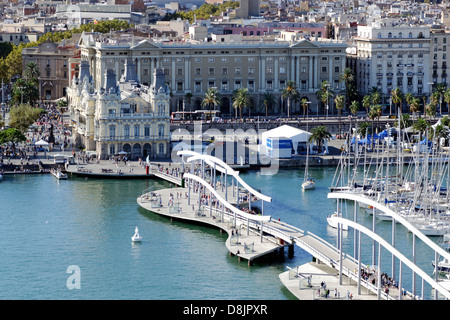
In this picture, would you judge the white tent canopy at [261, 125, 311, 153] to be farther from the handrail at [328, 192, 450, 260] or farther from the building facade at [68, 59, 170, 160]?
the handrail at [328, 192, 450, 260]

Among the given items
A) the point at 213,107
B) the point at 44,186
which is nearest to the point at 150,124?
the point at 44,186

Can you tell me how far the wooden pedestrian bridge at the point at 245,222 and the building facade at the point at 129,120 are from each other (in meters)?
7.23

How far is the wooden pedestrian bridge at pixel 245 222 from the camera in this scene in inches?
1417

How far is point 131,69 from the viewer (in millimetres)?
76125

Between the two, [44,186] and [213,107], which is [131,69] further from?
[44,186]

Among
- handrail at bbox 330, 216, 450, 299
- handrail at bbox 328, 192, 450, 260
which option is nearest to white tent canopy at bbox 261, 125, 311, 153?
handrail at bbox 328, 192, 450, 260

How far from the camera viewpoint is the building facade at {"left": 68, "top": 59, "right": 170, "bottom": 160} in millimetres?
66188

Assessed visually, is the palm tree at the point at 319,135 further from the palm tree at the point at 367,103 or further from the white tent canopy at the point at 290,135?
the palm tree at the point at 367,103

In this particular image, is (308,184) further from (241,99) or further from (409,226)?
(409,226)

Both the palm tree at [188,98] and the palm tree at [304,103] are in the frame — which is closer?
the palm tree at [304,103]

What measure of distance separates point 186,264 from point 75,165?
86.6ft

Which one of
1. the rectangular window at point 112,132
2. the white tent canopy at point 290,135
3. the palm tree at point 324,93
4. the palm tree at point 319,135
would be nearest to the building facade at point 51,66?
the palm tree at point 324,93

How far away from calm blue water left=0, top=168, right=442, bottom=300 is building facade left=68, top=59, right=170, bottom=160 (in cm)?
602

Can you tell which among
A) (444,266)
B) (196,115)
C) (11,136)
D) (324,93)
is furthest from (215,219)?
(324,93)
